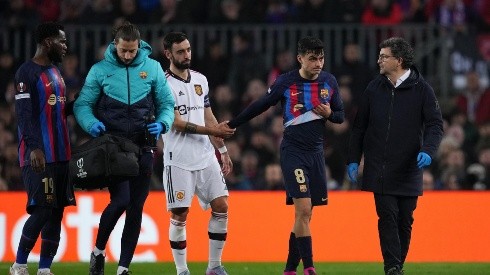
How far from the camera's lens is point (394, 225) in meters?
12.0

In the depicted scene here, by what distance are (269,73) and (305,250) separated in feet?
25.6

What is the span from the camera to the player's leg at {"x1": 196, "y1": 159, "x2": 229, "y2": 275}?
12.4 m

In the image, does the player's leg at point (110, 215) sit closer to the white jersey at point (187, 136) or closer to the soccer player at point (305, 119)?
the white jersey at point (187, 136)

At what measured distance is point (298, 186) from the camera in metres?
12.0

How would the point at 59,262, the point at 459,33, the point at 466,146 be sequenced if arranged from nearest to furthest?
Result: the point at 59,262, the point at 466,146, the point at 459,33

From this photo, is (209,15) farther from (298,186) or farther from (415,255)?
(298,186)

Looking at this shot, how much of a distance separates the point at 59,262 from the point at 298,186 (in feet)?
14.0

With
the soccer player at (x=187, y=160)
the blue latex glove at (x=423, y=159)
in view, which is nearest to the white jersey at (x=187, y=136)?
the soccer player at (x=187, y=160)

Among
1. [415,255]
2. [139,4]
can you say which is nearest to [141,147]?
[415,255]

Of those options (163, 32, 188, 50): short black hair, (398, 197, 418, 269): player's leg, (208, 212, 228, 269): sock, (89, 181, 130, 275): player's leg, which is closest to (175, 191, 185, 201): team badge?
(208, 212, 228, 269): sock

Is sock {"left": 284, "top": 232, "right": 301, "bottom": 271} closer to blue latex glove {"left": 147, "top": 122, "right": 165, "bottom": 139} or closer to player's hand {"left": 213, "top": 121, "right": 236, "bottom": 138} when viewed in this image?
player's hand {"left": 213, "top": 121, "right": 236, "bottom": 138}

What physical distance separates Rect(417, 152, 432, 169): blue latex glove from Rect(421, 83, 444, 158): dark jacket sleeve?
0.10 metres

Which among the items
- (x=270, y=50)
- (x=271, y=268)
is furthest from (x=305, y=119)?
(x=270, y=50)

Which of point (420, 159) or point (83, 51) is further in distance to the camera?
point (83, 51)
